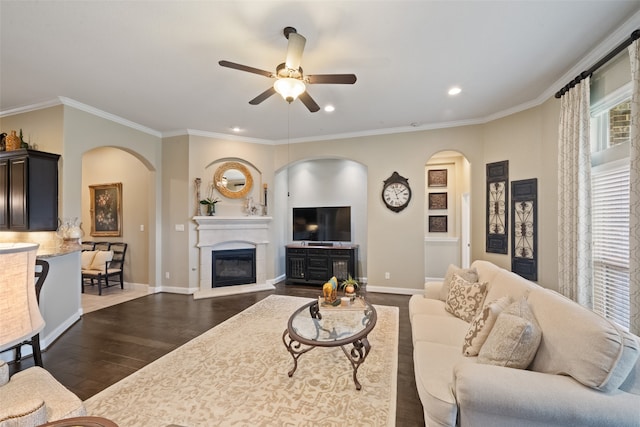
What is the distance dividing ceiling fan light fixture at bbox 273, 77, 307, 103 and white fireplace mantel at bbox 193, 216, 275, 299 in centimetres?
332

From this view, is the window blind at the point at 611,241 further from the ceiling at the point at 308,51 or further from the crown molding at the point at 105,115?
the crown molding at the point at 105,115

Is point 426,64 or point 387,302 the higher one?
point 426,64

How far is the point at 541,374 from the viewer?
1440 mm

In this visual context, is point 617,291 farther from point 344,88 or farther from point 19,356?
point 19,356

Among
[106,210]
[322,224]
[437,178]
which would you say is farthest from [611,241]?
[106,210]

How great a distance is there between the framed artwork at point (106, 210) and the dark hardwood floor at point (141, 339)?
1.88 metres

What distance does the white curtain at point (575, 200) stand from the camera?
270cm

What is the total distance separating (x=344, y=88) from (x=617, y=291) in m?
3.42

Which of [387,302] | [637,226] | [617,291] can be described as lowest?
[387,302]

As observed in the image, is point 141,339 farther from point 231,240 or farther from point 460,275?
point 460,275

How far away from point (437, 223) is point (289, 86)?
4697 millimetres

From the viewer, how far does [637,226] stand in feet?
6.64

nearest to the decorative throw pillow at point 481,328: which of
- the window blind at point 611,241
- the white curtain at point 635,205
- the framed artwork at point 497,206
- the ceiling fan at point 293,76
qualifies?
the white curtain at point 635,205

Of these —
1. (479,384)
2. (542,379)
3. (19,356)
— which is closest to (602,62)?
(542,379)
